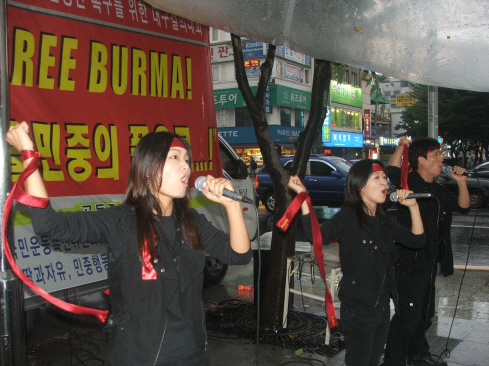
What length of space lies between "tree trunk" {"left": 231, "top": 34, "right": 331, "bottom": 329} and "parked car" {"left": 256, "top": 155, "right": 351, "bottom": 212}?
10.5 m

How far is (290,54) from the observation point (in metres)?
35.4

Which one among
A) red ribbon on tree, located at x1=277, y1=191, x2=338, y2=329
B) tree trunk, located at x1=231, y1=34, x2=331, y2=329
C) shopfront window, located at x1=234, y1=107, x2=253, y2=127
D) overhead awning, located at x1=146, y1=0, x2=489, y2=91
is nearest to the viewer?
overhead awning, located at x1=146, y1=0, x2=489, y2=91

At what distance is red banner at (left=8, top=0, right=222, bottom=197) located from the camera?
3.65m

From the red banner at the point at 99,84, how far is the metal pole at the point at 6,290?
1.42 meters

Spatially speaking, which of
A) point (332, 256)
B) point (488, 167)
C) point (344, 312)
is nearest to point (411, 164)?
point (332, 256)

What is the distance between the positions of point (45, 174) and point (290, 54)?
3336cm

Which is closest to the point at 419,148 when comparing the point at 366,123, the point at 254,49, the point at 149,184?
the point at 149,184

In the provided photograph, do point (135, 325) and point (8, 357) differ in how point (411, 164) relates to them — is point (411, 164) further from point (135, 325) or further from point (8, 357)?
point (8, 357)

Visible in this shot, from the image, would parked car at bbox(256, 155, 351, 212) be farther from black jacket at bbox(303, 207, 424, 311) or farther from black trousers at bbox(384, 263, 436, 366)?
black jacket at bbox(303, 207, 424, 311)

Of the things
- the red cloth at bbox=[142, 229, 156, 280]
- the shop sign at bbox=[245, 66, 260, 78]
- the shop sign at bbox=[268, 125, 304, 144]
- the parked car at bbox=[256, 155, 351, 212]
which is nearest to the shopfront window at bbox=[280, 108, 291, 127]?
the shop sign at bbox=[268, 125, 304, 144]

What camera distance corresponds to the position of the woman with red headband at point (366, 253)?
3082mm

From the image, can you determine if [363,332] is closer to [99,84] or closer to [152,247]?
[152,247]

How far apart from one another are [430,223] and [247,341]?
2139 mm

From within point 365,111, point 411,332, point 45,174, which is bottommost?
point 411,332
